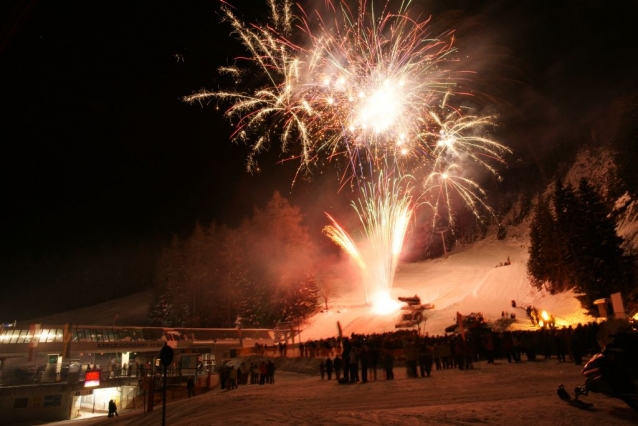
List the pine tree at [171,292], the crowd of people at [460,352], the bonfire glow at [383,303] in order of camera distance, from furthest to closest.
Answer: the pine tree at [171,292]
the bonfire glow at [383,303]
the crowd of people at [460,352]

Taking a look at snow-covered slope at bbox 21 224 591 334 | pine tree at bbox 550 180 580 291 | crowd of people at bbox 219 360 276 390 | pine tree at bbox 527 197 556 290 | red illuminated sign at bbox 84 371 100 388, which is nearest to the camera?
crowd of people at bbox 219 360 276 390

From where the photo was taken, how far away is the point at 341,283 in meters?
61.0

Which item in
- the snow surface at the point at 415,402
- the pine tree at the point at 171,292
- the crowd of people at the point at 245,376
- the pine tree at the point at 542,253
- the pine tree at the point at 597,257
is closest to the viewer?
the snow surface at the point at 415,402

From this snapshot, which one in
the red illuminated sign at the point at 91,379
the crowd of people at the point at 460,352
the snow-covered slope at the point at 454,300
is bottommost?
the red illuminated sign at the point at 91,379

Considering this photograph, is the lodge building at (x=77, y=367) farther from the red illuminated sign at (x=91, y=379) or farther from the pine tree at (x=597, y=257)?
the pine tree at (x=597, y=257)

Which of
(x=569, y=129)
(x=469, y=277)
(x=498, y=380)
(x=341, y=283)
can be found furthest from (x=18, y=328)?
(x=569, y=129)

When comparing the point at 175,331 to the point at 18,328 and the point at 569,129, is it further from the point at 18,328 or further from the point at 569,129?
the point at 569,129

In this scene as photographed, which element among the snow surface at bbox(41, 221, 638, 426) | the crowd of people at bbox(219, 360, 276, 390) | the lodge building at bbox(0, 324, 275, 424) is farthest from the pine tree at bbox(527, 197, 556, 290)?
the crowd of people at bbox(219, 360, 276, 390)

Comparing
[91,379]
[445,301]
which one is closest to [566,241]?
[445,301]

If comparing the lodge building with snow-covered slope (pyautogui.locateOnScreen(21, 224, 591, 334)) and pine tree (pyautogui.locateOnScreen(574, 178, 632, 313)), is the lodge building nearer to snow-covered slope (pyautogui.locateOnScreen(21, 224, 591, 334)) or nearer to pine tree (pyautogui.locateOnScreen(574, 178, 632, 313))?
snow-covered slope (pyautogui.locateOnScreen(21, 224, 591, 334))

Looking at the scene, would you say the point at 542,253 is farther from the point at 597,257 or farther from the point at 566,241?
the point at 597,257

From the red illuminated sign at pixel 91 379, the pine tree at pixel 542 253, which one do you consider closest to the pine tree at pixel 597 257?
the pine tree at pixel 542 253

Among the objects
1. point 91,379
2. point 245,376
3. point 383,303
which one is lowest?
point 91,379

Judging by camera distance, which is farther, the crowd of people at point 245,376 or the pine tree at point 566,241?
the pine tree at point 566,241
